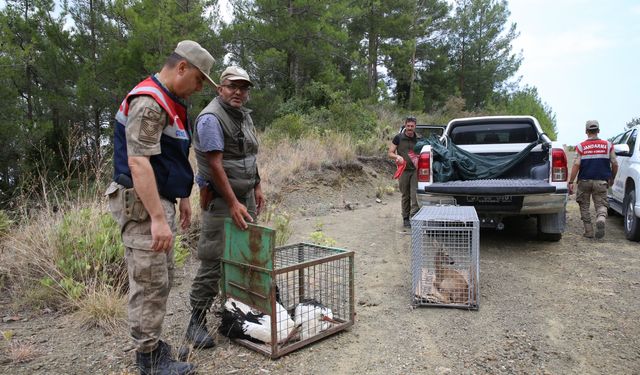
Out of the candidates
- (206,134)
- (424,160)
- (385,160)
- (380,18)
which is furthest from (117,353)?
(380,18)

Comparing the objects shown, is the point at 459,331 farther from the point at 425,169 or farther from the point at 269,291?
the point at 425,169

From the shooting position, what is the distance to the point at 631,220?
6.66 m

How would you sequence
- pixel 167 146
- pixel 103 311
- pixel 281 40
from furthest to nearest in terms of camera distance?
pixel 281 40
pixel 103 311
pixel 167 146

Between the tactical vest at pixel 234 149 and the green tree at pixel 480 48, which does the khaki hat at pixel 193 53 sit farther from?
the green tree at pixel 480 48

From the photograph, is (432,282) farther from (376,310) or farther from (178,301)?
(178,301)

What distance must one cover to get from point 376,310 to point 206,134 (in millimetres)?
2135

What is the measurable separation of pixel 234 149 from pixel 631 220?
5.88m

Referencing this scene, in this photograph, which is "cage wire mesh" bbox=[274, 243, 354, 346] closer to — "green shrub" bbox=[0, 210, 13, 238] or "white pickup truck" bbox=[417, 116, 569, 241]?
"white pickup truck" bbox=[417, 116, 569, 241]

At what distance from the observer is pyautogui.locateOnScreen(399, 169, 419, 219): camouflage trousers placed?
25.0 ft

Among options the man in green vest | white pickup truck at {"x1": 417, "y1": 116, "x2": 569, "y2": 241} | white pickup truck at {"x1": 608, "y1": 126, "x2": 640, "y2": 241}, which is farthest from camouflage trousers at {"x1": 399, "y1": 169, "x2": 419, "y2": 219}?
white pickup truck at {"x1": 608, "y1": 126, "x2": 640, "y2": 241}

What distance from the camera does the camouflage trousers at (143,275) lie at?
2.70 m

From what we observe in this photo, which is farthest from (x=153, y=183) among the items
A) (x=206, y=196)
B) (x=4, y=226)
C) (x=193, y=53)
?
(x=4, y=226)

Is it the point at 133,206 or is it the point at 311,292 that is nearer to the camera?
the point at 133,206

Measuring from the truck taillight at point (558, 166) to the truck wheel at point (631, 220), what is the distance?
1423 millimetres
